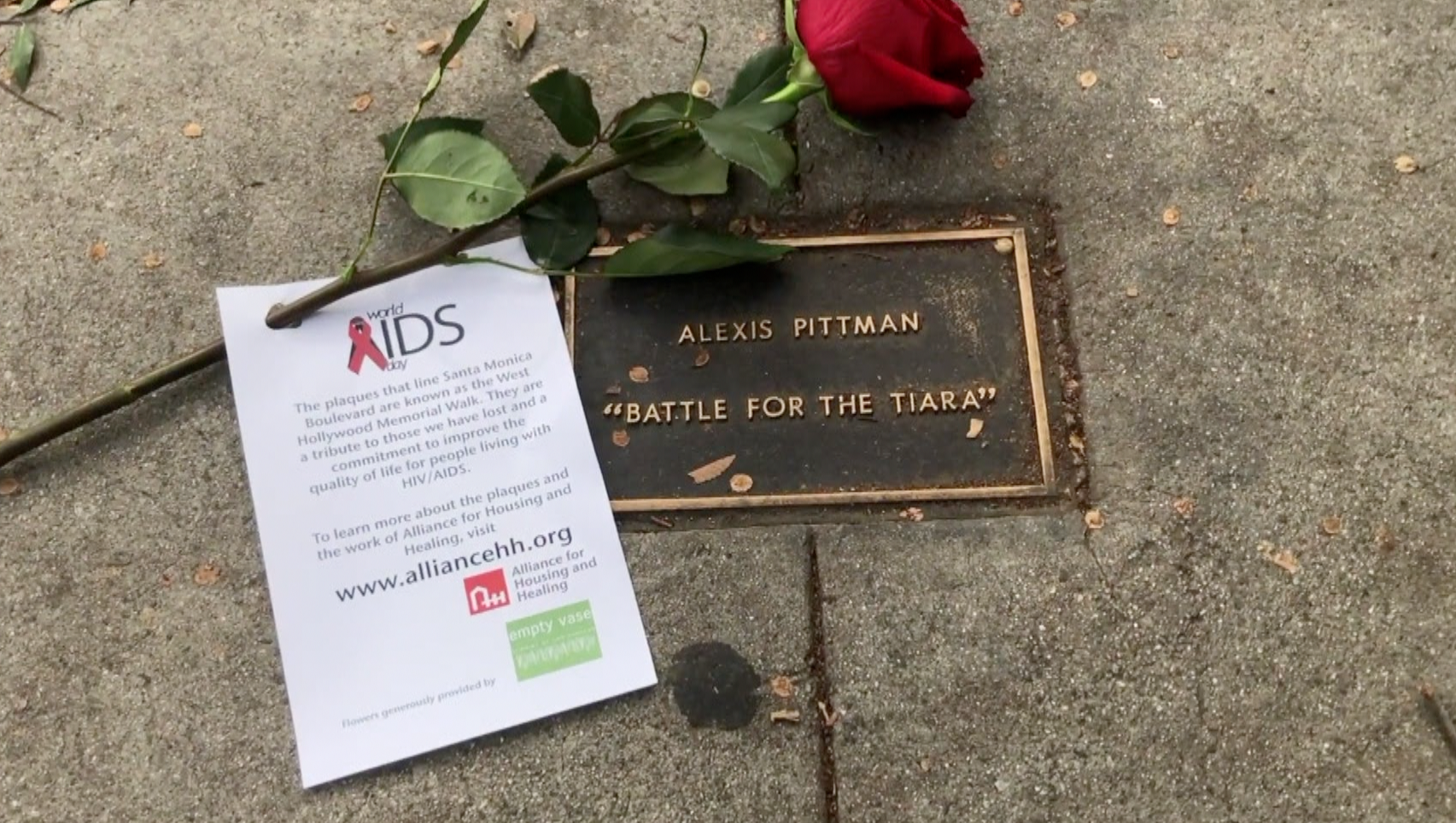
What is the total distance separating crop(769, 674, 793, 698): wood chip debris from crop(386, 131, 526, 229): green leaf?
0.62 meters

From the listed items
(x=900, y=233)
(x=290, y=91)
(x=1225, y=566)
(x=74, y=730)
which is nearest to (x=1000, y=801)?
(x=1225, y=566)

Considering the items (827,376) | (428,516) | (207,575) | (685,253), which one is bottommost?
(207,575)

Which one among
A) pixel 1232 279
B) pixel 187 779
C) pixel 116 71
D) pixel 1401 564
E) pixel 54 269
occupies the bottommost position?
pixel 187 779

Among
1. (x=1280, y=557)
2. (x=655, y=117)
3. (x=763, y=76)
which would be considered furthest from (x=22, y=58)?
(x=1280, y=557)

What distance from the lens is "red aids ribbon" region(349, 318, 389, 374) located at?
126cm

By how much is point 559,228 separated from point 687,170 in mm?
173

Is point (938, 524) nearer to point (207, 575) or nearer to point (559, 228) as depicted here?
point (559, 228)

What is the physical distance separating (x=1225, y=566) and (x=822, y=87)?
0.72m

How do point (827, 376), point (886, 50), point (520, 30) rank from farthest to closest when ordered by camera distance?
1. point (520, 30)
2. point (827, 376)
3. point (886, 50)

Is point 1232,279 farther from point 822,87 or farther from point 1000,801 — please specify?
point 1000,801

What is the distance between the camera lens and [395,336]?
4.15ft

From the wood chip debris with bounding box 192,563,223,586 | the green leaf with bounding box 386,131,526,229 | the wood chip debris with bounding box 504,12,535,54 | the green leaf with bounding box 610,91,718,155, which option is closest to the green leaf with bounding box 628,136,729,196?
the green leaf with bounding box 610,91,718,155

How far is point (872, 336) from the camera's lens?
1.27 m

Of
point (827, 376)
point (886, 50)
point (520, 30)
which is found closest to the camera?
point (886, 50)
